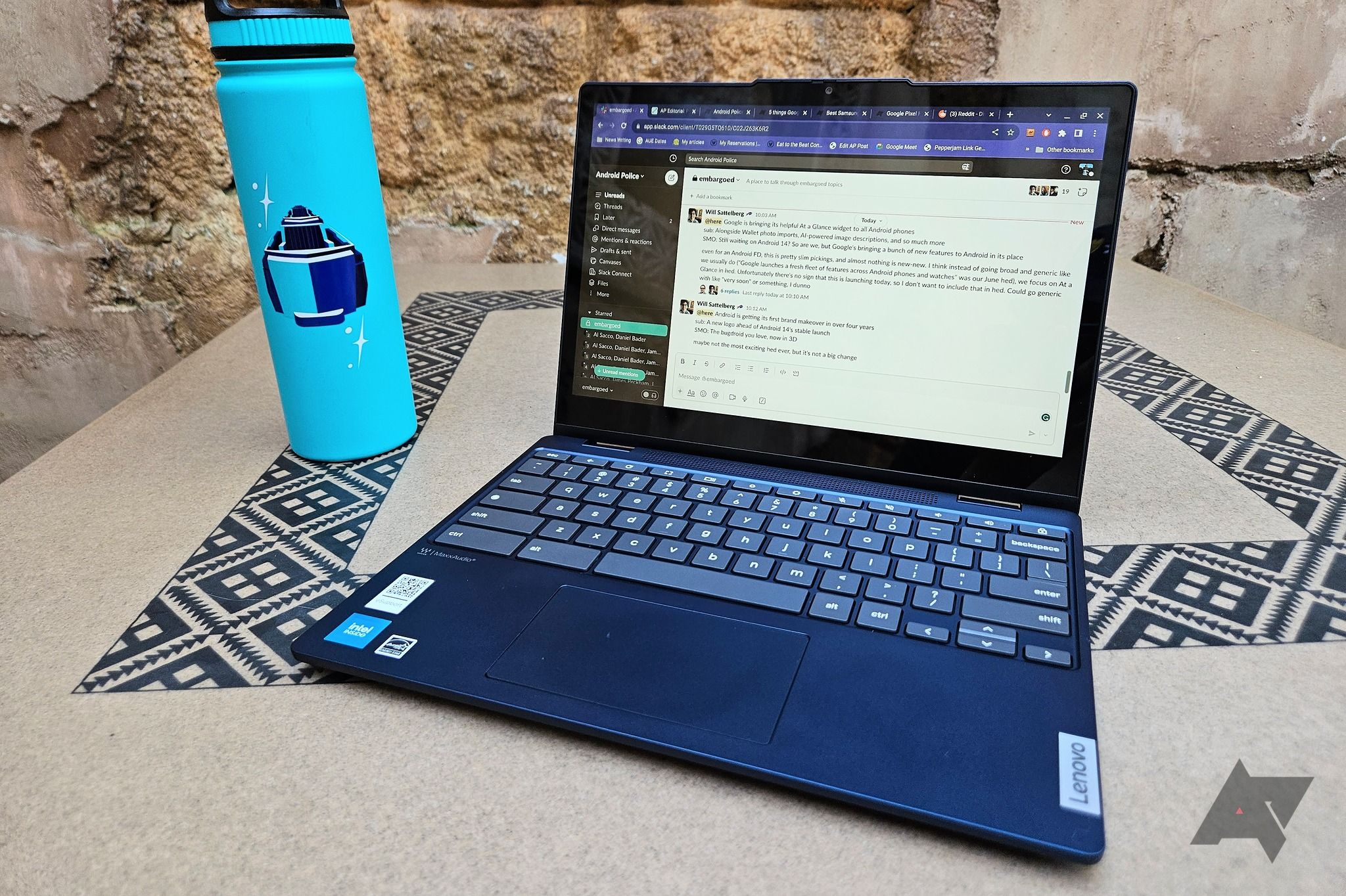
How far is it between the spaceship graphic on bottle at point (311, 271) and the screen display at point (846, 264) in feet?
0.51

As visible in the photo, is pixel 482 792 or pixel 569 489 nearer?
pixel 482 792

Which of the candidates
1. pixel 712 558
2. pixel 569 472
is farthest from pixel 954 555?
pixel 569 472

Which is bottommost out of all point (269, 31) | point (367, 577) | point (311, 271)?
point (367, 577)

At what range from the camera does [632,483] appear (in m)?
0.51

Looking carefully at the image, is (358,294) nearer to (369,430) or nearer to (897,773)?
(369,430)

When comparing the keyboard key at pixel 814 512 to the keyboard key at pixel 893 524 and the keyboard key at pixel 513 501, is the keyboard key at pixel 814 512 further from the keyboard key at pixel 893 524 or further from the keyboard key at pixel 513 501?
the keyboard key at pixel 513 501

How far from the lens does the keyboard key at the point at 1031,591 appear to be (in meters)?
0.40

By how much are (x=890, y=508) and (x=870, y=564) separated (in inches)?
2.4

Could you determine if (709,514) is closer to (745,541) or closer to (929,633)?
(745,541)

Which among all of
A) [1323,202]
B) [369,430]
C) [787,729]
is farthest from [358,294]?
[1323,202]

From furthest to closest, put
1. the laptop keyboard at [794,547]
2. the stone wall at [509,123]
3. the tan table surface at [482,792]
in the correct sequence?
1. the stone wall at [509,123]
2. the laptop keyboard at [794,547]
3. the tan table surface at [482,792]

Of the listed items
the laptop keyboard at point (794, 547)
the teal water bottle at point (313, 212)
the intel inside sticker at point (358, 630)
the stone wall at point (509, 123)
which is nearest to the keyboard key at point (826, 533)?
the laptop keyboard at point (794, 547)

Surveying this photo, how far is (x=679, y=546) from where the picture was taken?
45 cm

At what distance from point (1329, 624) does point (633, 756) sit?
0.35m
